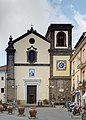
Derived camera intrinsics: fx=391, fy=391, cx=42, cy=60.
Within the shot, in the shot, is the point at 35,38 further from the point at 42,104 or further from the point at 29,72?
the point at 42,104

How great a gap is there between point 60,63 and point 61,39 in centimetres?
521

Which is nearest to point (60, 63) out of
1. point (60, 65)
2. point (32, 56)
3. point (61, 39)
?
point (60, 65)

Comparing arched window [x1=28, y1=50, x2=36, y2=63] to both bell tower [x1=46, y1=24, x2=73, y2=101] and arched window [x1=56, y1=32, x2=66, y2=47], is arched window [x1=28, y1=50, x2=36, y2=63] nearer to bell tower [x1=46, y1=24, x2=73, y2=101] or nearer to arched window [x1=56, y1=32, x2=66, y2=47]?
bell tower [x1=46, y1=24, x2=73, y2=101]

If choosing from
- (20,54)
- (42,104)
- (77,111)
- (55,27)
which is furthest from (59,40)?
(77,111)

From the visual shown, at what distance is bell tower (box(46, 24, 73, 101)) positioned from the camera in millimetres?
79125

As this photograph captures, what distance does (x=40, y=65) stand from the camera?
79.8 m

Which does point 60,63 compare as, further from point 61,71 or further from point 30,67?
point 30,67

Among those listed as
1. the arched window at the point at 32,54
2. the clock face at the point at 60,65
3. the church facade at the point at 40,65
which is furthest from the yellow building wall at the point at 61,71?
the arched window at the point at 32,54

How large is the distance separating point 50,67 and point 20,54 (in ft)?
21.9

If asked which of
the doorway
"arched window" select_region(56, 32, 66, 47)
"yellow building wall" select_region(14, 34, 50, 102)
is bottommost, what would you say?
the doorway

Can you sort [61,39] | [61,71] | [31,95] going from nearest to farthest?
[61,71]
[61,39]
[31,95]

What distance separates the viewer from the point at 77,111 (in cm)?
3772

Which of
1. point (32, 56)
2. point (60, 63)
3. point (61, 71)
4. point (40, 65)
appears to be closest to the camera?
point (61, 71)

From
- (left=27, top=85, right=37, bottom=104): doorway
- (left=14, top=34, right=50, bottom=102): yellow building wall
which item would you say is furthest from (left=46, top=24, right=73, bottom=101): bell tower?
(left=27, top=85, right=37, bottom=104): doorway
